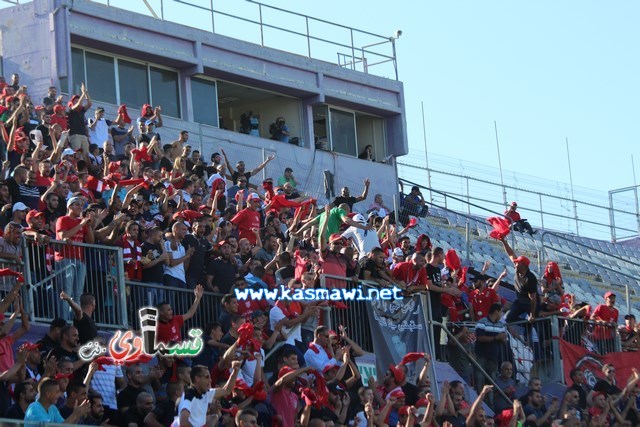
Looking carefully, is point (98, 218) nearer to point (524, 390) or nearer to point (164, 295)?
point (164, 295)

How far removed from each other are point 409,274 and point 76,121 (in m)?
6.38

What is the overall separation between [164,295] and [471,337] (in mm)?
4712

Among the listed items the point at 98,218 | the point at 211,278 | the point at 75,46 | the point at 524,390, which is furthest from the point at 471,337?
the point at 75,46

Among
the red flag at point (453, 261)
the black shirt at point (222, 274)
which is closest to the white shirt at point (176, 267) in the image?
the black shirt at point (222, 274)

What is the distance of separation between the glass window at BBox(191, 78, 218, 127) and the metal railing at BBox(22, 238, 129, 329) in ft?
43.1

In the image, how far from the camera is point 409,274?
62.5 ft

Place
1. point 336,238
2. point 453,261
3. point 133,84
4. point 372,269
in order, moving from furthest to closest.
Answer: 1. point 133,84
2. point 453,261
3. point 336,238
4. point 372,269

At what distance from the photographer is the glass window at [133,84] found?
28.0 metres

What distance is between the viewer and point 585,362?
20.5m

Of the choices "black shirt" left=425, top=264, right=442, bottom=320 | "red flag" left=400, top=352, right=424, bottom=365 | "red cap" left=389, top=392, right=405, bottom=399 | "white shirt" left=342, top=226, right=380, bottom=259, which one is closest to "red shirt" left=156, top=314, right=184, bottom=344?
"red cap" left=389, top=392, right=405, bottom=399

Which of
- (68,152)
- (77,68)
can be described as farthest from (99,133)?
(77,68)

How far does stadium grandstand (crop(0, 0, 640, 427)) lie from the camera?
14.9 metres

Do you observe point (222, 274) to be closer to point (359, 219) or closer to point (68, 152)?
point (359, 219)

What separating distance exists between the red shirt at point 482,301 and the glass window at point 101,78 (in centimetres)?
945
